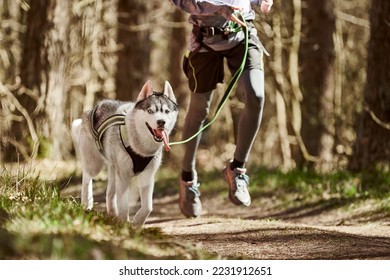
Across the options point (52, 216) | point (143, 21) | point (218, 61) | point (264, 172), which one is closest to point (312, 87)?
point (264, 172)

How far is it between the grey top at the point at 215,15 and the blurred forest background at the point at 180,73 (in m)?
2.19

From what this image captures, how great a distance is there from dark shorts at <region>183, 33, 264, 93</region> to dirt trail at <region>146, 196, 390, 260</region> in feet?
3.95

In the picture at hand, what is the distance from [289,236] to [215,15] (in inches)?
75.2

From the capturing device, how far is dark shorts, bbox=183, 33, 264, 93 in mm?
6793

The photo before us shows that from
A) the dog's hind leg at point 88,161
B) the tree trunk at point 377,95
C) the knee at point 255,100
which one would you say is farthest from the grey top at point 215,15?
the tree trunk at point 377,95

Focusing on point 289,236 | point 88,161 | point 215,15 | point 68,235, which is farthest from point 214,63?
point 68,235

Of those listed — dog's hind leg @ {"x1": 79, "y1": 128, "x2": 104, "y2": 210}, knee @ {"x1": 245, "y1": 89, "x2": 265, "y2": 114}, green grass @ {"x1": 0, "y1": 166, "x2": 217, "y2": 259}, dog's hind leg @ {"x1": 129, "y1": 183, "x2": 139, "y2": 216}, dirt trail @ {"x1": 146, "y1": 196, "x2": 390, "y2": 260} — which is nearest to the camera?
green grass @ {"x1": 0, "y1": 166, "x2": 217, "y2": 259}

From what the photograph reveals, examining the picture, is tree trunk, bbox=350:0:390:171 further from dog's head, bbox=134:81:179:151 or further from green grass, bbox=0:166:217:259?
green grass, bbox=0:166:217:259

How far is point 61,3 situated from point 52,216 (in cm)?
559

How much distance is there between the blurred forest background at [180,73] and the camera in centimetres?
950

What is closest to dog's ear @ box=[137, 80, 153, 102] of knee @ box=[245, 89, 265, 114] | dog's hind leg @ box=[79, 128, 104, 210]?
dog's hind leg @ box=[79, 128, 104, 210]

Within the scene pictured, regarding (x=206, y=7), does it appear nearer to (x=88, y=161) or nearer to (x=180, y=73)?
(x=88, y=161)

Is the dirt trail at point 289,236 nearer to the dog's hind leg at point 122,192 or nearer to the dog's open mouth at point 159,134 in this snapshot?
the dog's hind leg at point 122,192

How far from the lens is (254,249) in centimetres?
574
